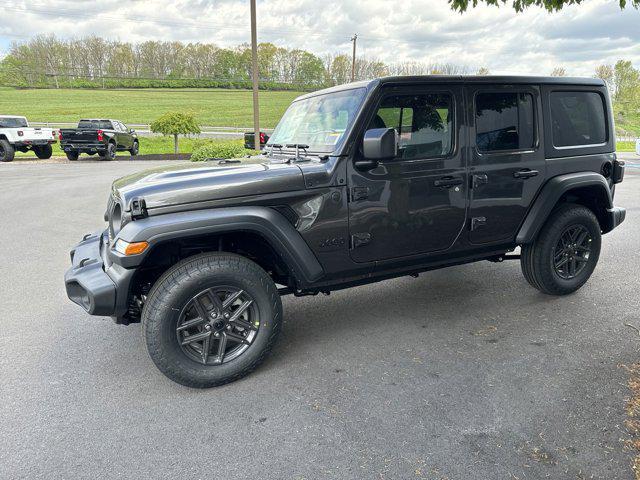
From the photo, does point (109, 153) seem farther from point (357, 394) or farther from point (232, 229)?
point (357, 394)

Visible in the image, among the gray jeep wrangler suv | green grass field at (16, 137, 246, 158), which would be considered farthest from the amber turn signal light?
green grass field at (16, 137, 246, 158)

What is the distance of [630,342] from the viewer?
11.2 ft

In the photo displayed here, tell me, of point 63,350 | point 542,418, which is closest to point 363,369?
point 542,418

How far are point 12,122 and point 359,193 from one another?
65.7ft

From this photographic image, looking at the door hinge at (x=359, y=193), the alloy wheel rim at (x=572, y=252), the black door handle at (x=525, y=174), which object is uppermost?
the black door handle at (x=525, y=174)

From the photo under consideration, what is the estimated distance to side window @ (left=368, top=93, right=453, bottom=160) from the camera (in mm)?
3254

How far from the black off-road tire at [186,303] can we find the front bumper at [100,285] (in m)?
0.17

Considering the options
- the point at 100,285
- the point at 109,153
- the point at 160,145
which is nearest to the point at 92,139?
the point at 109,153

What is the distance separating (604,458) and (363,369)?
1421 mm

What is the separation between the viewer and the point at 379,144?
9.52ft

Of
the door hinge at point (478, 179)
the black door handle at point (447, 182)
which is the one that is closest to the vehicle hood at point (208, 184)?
the black door handle at point (447, 182)

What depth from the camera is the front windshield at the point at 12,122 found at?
1792 cm

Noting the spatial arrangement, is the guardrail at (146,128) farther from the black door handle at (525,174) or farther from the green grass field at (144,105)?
the black door handle at (525,174)

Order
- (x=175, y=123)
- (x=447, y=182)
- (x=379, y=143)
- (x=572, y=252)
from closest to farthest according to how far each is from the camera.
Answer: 1. (x=379, y=143)
2. (x=447, y=182)
3. (x=572, y=252)
4. (x=175, y=123)
